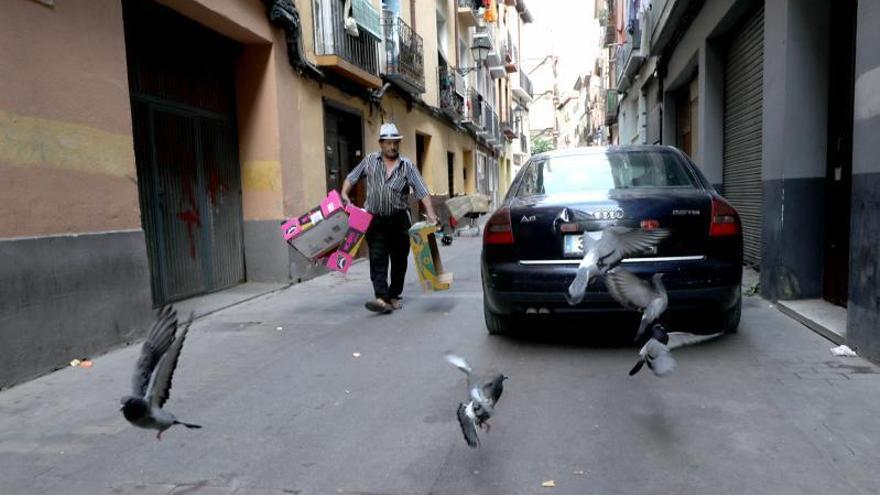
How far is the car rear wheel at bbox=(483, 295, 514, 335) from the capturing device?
496cm

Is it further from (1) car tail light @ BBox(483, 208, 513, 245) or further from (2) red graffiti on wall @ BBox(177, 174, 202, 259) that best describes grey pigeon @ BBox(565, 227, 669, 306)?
(2) red graffiti on wall @ BBox(177, 174, 202, 259)

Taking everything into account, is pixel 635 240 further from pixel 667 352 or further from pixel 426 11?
pixel 426 11

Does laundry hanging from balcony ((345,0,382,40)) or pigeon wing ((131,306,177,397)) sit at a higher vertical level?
laundry hanging from balcony ((345,0,382,40))

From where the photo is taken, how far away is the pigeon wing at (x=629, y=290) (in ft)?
11.7

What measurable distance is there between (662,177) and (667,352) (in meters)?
2.06

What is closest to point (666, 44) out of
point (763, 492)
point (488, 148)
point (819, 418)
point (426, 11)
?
point (426, 11)

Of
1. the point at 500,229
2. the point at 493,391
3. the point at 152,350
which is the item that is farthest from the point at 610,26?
the point at 152,350

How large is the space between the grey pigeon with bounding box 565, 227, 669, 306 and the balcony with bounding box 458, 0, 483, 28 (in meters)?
18.6

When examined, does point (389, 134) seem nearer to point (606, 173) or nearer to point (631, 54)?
point (606, 173)

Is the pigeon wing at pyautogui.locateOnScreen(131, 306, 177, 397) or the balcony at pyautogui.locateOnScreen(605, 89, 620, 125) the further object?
the balcony at pyautogui.locateOnScreen(605, 89, 620, 125)

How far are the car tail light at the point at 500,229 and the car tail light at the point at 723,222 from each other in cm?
133

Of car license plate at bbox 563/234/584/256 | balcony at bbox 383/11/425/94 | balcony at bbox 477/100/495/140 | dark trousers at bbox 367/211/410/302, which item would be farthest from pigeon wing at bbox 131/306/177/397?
balcony at bbox 477/100/495/140

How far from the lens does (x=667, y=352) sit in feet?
10.1

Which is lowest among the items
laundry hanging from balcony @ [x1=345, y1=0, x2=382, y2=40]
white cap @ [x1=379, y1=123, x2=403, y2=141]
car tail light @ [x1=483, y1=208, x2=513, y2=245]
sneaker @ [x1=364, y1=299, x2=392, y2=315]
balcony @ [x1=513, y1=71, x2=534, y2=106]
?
sneaker @ [x1=364, y1=299, x2=392, y2=315]
